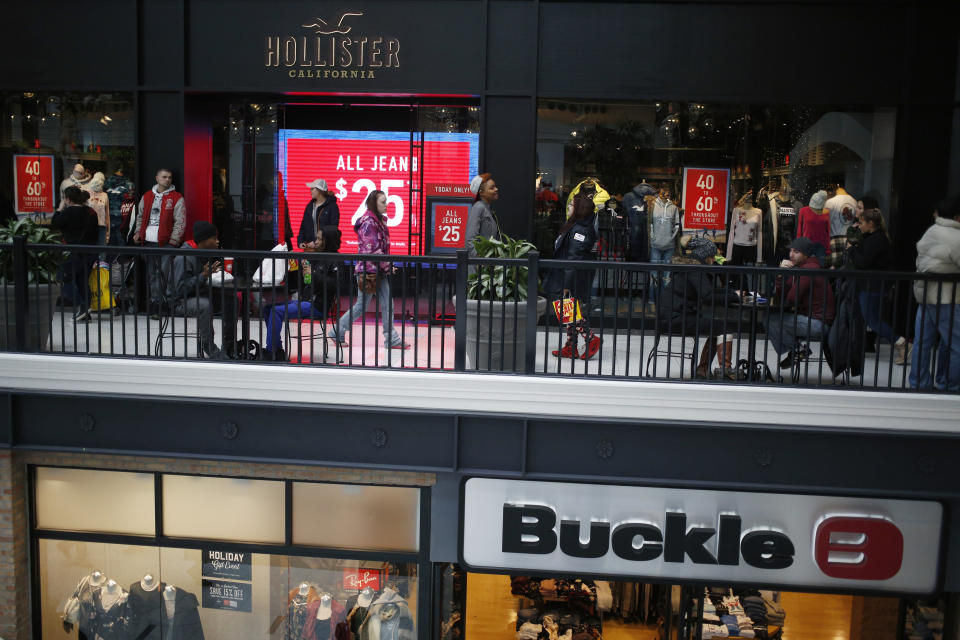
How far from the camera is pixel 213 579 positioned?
355 inches

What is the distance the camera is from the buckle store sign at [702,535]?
25.0 ft

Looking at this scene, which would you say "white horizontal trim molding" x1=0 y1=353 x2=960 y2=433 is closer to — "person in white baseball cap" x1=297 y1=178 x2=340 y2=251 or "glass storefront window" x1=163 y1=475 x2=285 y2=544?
"glass storefront window" x1=163 y1=475 x2=285 y2=544

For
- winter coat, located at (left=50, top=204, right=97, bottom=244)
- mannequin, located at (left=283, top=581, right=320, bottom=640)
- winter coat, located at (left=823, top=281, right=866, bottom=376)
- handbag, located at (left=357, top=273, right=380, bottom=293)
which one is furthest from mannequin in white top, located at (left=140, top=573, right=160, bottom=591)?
winter coat, located at (left=823, top=281, right=866, bottom=376)

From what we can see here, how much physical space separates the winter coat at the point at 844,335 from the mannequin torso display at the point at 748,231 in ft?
10.7

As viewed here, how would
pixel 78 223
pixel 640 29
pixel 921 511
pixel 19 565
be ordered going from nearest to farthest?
pixel 921 511 < pixel 19 565 < pixel 78 223 < pixel 640 29

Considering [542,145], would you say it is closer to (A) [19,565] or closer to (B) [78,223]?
(B) [78,223]

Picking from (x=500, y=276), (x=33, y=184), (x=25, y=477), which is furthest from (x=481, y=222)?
(x=33, y=184)

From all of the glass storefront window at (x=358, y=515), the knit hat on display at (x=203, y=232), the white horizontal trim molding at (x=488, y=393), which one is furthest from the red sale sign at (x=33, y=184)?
the glass storefront window at (x=358, y=515)

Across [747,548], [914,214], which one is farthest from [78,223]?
[914,214]

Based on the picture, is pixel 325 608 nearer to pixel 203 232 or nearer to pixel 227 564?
pixel 227 564

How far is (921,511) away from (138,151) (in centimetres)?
959

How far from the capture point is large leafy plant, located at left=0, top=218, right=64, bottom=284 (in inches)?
315

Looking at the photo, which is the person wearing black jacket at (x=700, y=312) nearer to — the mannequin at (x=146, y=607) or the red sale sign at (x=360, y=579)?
the red sale sign at (x=360, y=579)

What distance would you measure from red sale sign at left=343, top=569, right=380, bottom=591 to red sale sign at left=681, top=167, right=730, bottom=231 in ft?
18.2
